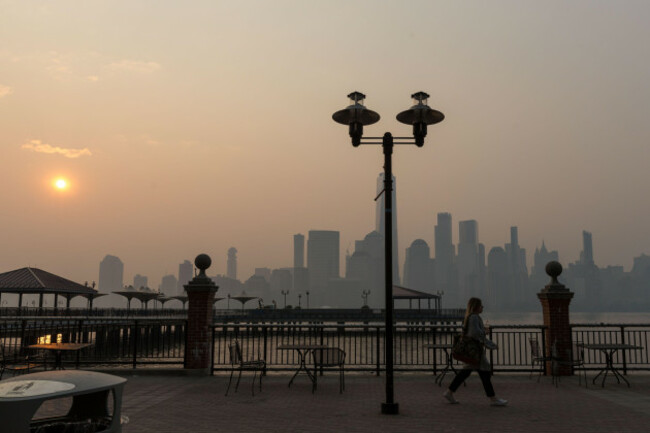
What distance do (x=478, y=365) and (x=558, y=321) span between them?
4785 millimetres

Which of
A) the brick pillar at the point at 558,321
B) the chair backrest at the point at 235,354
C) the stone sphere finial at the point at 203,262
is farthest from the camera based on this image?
the stone sphere finial at the point at 203,262

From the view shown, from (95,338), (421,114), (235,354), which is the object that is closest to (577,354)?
(421,114)

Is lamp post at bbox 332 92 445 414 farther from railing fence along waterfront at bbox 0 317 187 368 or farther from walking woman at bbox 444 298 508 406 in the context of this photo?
railing fence along waterfront at bbox 0 317 187 368

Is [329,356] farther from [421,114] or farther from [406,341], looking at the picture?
[406,341]

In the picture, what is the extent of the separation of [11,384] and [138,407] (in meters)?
4.50

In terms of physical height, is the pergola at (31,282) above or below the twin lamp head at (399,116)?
below

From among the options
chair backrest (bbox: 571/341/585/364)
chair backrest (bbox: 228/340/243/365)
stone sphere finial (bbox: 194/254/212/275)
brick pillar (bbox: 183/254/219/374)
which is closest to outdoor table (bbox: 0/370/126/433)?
chair backrest (bbox: 228/340/243/365)

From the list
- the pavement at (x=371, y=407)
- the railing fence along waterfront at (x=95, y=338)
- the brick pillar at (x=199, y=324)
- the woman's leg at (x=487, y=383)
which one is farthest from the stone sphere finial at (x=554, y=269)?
the railing fence along waterfront at (x=95, y=338)

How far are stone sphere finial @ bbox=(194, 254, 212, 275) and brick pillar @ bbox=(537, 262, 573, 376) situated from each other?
8.40m

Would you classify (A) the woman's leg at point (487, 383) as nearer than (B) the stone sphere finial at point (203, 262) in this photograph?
Yes

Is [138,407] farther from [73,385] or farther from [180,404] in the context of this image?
[73,385]

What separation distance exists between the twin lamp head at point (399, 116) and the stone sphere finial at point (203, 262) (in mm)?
5604

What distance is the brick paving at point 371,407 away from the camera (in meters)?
7.52

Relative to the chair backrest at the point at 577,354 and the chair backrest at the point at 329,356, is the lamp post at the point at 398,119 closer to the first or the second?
the chair backrest at the point at 329,356
